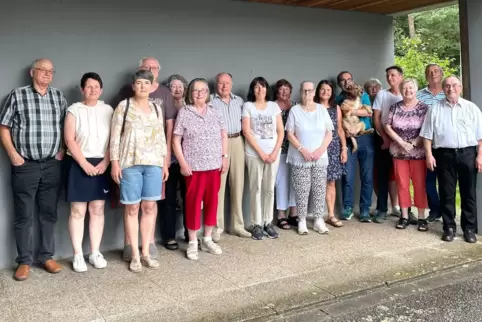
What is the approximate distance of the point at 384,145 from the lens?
520 centimetres

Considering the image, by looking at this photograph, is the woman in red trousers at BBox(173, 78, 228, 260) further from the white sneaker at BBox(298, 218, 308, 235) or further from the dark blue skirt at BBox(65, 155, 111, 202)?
the white sneaker at BBox(298, 218, 308, 235)

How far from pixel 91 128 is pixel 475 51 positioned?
12.4 feet

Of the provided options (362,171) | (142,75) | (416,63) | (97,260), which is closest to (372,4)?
(362,171)

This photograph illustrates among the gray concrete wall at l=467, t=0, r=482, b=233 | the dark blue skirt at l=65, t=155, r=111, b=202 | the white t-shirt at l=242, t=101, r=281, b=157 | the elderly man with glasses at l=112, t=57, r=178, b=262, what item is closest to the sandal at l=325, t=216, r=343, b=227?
the white t-shirt at l=242, t=101, r=281, b=157

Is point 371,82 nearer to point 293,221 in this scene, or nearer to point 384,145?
point 384,145

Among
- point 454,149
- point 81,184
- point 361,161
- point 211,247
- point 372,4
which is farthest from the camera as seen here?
point 372,4

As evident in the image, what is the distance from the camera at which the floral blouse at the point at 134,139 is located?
12.2ft

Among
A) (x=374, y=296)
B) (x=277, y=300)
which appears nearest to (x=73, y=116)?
(x=277, y=300)

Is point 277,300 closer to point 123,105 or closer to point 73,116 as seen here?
point 123,105

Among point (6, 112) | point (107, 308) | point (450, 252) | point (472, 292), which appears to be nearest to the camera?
point (107, 308)

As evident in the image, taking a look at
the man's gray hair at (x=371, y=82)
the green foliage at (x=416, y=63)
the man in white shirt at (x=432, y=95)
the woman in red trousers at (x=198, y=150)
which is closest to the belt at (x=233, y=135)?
the woman in red trousers at (x=198, y=150)

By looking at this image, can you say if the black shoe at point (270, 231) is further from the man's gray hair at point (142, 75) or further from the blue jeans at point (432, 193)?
the man's gray hair at point (142, 75)

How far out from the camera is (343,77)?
17.5 feet

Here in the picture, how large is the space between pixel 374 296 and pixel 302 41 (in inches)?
124
